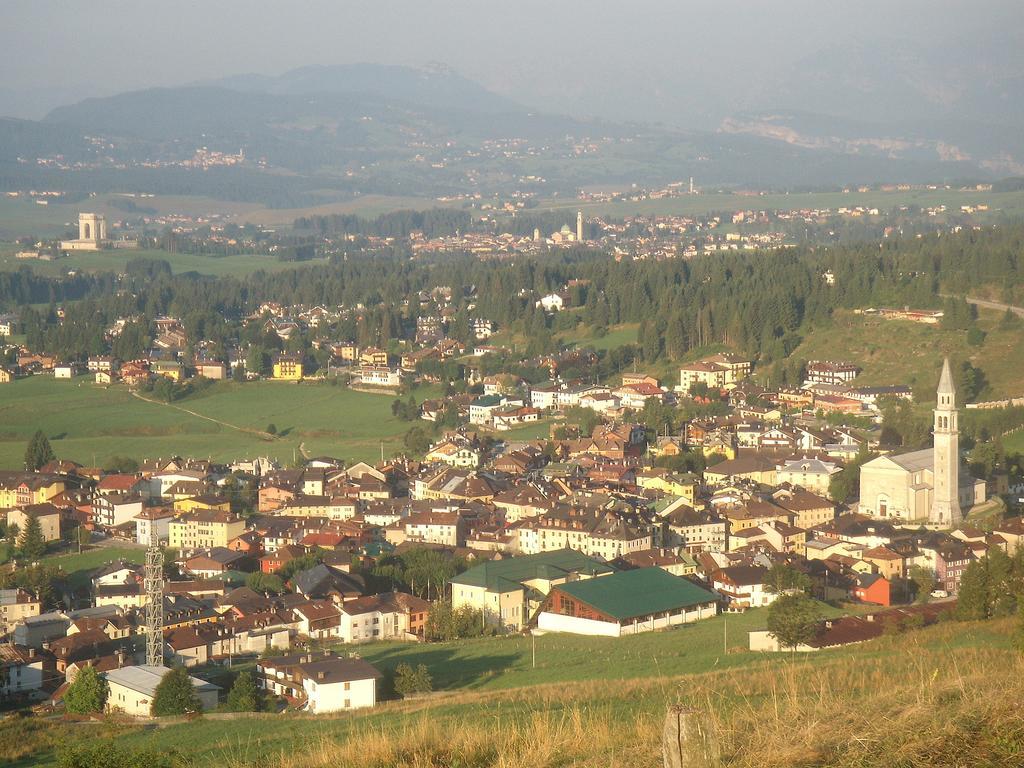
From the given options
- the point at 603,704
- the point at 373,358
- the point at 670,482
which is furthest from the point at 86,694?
the point at 373,358

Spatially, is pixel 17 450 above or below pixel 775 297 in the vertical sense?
below

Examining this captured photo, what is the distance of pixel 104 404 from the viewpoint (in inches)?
1414

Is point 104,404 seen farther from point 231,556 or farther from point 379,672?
point 379,672

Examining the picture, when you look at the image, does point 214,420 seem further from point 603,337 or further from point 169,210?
point 169,210

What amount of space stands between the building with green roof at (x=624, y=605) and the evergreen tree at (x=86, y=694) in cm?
534

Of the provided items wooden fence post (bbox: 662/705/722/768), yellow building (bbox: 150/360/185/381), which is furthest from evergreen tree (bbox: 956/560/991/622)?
yellow building (bbox: 150/360/185/381)

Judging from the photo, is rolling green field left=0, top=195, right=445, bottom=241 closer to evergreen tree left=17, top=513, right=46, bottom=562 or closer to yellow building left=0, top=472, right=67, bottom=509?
yellow building left=0, top=472, right=67, bottom=509

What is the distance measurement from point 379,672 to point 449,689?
722 millimetres

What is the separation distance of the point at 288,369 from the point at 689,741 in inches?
1449

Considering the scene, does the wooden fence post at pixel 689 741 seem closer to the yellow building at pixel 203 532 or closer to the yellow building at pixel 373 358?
the yellow building at pixel 203 532

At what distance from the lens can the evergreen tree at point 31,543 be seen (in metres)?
21.5

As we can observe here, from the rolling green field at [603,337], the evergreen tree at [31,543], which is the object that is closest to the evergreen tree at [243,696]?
the evergreen tree at [31,543]

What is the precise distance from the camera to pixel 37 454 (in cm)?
2872

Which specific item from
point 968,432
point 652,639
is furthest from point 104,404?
point 652,639
